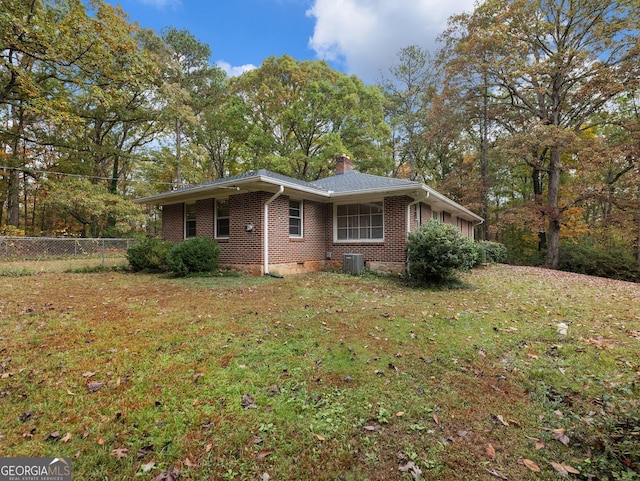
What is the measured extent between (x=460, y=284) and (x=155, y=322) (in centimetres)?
713

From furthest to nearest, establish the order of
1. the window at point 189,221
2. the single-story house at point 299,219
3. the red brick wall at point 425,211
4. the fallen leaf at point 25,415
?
1. the window at point 189,221
2. the red brick wall at point 425,211
3. the single-story house at point 299,219
4. the fallen leaf at point 25,415

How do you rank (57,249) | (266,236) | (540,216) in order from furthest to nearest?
(540,216), (57,249), (266,236)

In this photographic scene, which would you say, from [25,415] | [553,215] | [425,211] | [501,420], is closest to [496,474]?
[501,420]

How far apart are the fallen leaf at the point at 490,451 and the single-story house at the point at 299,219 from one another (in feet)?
24.1

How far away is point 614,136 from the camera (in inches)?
619

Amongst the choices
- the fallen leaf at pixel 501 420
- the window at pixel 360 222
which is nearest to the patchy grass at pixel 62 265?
the window at pixel 360 222

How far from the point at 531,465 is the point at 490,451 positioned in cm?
23

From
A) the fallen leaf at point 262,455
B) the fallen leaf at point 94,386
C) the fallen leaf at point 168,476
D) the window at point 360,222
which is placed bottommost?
the fallen leaf at point 168,476

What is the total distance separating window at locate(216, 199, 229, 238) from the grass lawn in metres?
5.05

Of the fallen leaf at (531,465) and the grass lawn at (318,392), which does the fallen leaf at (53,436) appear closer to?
the grass lawn at (318,392)

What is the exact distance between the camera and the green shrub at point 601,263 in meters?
13.4

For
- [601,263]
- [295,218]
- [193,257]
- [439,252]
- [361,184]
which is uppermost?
[361,184]

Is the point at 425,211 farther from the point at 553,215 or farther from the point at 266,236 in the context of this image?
the point at 553,215

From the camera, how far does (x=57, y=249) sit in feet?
34.0
